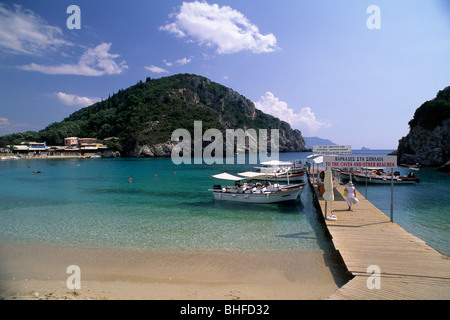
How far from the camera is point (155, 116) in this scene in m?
113

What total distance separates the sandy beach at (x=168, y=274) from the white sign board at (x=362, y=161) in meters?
4.98

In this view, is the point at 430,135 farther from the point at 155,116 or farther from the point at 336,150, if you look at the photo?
the point at 155,116

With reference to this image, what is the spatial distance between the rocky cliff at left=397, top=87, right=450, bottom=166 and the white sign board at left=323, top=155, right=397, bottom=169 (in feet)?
191

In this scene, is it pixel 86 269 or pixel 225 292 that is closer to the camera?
pixel 225 292

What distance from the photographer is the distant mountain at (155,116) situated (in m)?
108

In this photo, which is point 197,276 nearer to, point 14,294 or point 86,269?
point 86,269

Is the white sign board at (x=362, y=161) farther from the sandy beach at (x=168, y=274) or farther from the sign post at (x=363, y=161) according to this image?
the sandy beach at (x=168, y=274)

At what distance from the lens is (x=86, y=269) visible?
898cm

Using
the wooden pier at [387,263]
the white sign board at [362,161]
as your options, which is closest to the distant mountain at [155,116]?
the white sign board at [362,161]

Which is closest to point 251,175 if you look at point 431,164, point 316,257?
point 316,257

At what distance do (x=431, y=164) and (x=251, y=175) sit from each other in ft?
195

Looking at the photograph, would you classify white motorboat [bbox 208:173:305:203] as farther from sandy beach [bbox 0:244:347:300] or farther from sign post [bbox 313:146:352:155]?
sandy beach [bbox 0:244:347:300]
